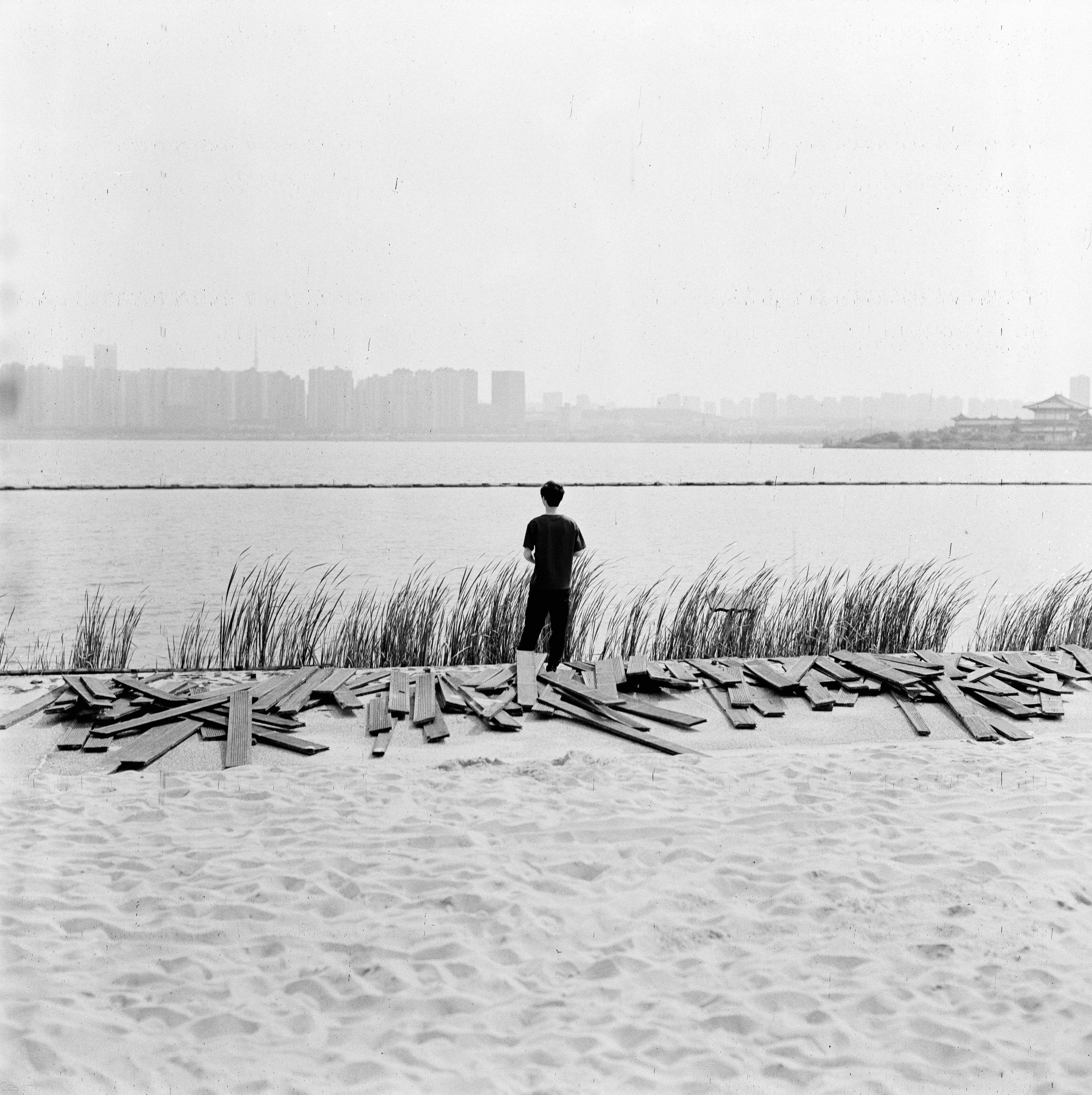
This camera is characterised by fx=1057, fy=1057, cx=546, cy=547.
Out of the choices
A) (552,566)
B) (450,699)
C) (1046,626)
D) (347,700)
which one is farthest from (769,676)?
(1046,626)

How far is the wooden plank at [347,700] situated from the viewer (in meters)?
7.25

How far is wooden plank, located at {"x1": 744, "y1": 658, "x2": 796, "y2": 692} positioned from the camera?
7773 millimetres

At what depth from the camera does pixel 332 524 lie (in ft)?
120

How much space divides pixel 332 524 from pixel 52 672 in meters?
27.9

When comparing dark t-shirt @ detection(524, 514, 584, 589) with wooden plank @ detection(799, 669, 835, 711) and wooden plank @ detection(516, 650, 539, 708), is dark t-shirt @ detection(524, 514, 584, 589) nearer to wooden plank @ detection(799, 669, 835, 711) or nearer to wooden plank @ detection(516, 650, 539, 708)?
wooden plank @ detection(516, 650, 539, 708)

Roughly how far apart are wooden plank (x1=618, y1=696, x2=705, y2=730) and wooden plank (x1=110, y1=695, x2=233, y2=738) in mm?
2788

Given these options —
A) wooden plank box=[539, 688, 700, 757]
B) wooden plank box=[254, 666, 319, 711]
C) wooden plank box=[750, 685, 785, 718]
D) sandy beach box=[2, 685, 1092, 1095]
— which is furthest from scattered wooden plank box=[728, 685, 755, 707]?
wooden plank box=[254, 666, 319, 711]

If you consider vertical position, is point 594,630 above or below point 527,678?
below

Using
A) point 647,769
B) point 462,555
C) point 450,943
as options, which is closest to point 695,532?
point 462,555

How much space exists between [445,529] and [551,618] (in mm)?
25864

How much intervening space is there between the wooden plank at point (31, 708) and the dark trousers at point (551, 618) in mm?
3407

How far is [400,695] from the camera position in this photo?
732 cm

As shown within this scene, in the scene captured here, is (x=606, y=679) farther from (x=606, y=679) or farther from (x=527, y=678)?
(x=527, y=678)

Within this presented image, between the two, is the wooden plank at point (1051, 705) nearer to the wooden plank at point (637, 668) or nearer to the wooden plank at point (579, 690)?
the wooden plank at point (637, 668)
